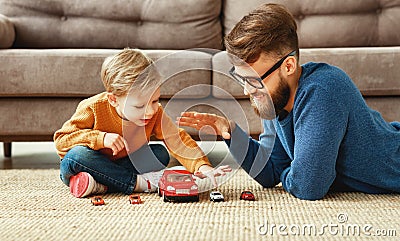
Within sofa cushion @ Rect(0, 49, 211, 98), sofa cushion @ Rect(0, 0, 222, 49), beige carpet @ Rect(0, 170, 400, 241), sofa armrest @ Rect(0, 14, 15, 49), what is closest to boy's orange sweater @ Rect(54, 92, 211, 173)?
beige carpet @ Rect(0, 170, 400, 241)

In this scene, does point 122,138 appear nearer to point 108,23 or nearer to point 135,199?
point 135,199

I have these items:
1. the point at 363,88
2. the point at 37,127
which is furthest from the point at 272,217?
the point at 37,127

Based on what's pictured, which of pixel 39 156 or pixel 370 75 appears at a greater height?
pixel 370 75

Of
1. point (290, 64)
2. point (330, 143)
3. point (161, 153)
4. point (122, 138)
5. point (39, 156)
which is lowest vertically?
point (39, 156)

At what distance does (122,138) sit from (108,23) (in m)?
1.24

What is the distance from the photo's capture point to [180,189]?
56.7 inches

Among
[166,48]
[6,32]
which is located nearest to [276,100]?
[166,48]

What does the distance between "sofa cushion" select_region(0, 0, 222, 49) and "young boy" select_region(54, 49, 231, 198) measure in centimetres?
104

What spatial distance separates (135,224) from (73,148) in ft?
1.48

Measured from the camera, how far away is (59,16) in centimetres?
269

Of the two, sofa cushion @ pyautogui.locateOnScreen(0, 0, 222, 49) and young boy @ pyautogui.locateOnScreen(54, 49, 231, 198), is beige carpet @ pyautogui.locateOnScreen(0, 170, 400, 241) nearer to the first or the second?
young boy @ pyautogui.locateOnScreen(54, 49, 231, 198)

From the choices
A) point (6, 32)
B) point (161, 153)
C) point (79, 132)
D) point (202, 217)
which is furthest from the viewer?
point (6, 32)

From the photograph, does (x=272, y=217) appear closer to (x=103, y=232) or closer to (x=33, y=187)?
(x=103, y=232)

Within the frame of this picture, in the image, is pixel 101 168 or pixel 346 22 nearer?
pixel 101 168
